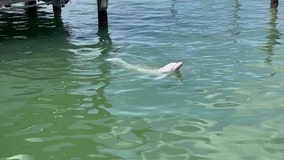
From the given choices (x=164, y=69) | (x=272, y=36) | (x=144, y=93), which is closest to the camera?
(x=144, y=93)

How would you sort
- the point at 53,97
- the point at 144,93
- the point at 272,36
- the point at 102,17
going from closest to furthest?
the point at 53,97
the point at 144,93
the point at 272,36
the point at 102,17

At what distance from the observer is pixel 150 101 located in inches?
299

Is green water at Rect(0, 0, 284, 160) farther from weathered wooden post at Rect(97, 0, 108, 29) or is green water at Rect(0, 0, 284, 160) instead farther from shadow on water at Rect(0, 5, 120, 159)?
weathered wooden post at Rect(97, 0, 108, 29)

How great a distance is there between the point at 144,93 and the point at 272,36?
6.41 m

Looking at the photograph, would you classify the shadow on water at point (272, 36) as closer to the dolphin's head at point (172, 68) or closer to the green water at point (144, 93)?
the green water at point (144, 93)

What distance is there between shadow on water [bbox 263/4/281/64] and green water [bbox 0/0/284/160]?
0.10 ft

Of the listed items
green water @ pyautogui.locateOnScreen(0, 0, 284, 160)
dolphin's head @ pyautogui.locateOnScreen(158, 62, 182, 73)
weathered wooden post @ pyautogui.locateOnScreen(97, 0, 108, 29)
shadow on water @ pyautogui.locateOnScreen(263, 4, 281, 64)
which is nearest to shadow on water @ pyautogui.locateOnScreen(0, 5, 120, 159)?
green water @ pyautogui.locateOnScreen(0, 0, 284, 160)

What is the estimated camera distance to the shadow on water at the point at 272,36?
10.9 metres

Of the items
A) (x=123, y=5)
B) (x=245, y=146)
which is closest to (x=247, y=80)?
(x=245, y=146)

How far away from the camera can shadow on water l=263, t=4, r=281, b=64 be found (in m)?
10.9

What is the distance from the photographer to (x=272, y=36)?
13.0m

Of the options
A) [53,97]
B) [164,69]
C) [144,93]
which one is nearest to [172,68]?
[164,69]

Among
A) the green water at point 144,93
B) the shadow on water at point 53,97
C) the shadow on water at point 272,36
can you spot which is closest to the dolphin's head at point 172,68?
the green water at point 144,93

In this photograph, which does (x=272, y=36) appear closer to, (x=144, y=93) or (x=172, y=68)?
(x=172, y=68)
